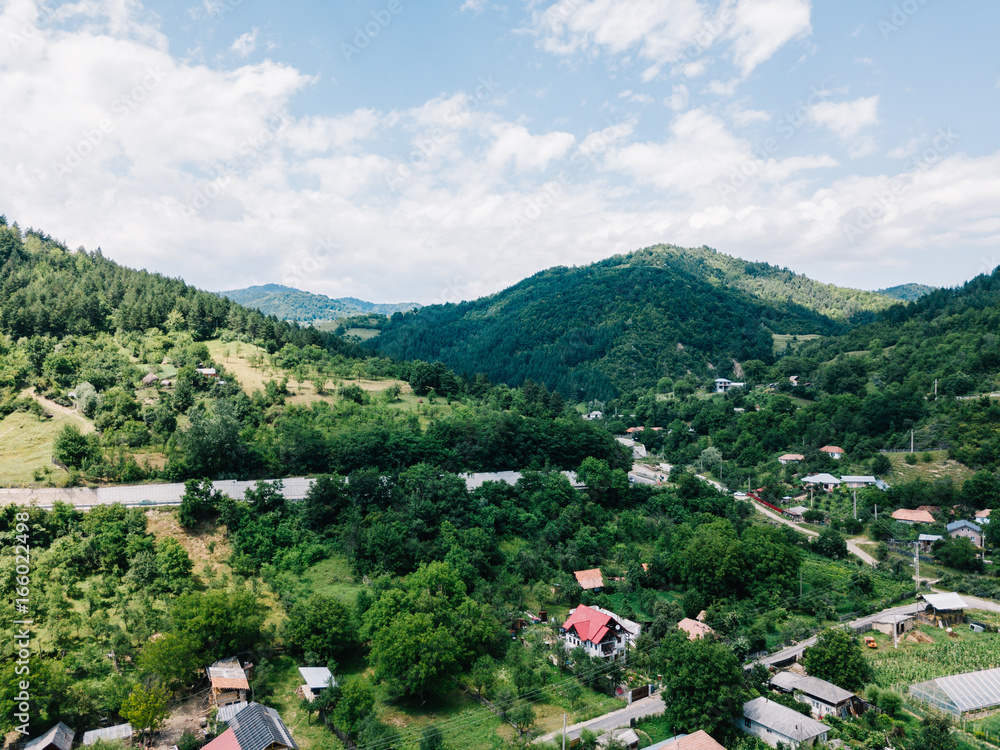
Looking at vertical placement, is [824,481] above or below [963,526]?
above

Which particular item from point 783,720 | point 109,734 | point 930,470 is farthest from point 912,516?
point 109,734

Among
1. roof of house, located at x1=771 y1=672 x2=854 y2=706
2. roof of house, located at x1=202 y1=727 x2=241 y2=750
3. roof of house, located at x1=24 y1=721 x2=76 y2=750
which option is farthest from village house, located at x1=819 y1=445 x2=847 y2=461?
roof of house, located at x1=24 y1=721 x2=76 y2=750

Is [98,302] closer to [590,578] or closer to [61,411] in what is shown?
[61,411]

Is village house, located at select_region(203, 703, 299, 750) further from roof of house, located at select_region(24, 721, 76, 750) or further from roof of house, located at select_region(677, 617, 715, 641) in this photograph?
roof of house, located at select_region(677, 617, 715, 641)

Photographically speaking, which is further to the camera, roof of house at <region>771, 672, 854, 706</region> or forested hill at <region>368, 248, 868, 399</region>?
forested hill at <region>368, 248, 868, 399</region>

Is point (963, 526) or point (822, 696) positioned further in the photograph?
point (963, 526)

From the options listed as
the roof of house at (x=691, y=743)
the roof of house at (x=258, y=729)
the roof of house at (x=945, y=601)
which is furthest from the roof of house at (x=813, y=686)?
the roof of house at (x=258, y=729)

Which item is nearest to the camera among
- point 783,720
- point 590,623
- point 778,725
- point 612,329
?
point 778,725
